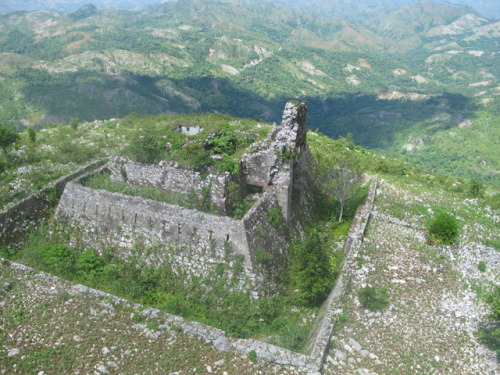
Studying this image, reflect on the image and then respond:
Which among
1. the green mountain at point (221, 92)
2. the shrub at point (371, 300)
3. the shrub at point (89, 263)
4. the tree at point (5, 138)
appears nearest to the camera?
the shrub at point (371, 300)

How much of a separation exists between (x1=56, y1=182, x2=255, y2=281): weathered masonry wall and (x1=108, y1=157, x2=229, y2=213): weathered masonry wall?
2.06 m

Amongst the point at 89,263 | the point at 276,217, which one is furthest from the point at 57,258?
the point at 276,217

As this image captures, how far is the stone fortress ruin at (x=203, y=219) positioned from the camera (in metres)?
12.0

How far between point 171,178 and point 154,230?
3.15 meters

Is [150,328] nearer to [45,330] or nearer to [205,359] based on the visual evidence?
[205,359]

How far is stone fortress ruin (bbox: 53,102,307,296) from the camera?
11969 millimetres

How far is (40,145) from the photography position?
74.9 feet

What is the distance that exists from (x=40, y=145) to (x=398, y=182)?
904 inches

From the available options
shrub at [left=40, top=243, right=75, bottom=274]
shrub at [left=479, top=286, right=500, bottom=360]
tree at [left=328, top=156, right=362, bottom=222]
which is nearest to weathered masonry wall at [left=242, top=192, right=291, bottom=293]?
tree at [left=328, top=156, right=362, bottom=222]

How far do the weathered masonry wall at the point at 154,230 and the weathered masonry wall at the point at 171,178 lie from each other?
2.06 m

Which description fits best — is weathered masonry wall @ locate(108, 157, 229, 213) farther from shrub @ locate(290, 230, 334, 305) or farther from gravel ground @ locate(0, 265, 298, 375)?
gravel ground @ locate(0, 265, 298, 375)

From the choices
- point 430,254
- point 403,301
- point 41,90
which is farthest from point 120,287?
point 41,90

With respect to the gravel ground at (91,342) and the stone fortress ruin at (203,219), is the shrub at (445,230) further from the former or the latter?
the gravel ground at (91,342)

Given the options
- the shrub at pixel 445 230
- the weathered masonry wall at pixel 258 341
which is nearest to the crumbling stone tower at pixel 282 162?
the weathered masonry wall at pixel 258 341
